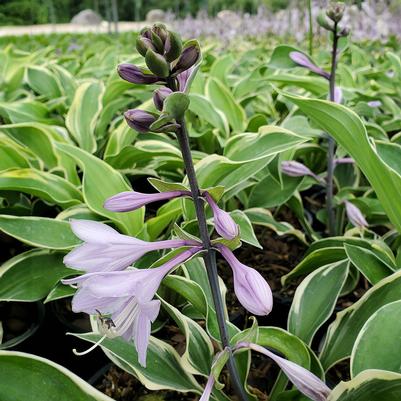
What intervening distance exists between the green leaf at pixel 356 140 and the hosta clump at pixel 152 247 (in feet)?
1.08

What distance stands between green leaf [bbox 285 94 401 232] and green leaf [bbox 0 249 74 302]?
582 mm

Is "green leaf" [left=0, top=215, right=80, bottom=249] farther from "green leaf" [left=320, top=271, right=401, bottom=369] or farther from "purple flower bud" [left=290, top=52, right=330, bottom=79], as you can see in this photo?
"purple flower bud" [left=290, top=52, right=330, bottom=79]

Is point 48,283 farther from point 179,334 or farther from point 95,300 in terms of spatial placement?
point 95,300

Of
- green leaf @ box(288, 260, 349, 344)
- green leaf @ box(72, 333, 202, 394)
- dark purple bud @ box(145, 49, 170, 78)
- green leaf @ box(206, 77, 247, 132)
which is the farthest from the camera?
green leaf @ box(206, 77, 247, 132)

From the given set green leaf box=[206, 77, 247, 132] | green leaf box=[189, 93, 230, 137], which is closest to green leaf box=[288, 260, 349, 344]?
green leaf box=[189, 93, 230, 137]

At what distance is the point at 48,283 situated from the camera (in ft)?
3.73

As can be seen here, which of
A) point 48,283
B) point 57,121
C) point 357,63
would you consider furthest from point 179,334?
point 357,63

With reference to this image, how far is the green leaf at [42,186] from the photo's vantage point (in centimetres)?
122

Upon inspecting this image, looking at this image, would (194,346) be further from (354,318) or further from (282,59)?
(282,59)

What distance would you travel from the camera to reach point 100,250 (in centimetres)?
62

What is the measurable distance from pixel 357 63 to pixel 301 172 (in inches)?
68.9

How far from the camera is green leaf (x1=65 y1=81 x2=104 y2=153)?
1.68 meters

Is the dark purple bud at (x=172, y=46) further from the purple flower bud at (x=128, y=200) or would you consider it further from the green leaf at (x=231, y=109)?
the green leaf at (x=231, y=109)

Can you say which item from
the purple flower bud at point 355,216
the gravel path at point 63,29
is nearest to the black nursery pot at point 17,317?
the purple flower bud at point 355,216
